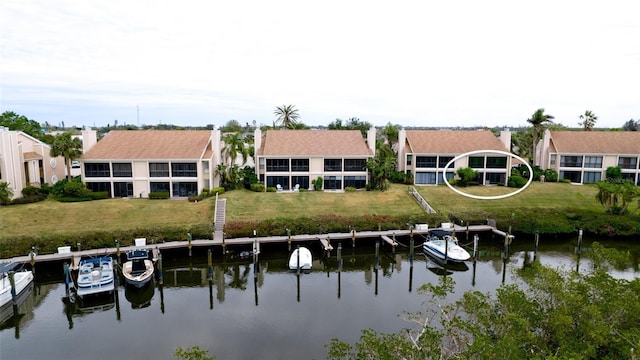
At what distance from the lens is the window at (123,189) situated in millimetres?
55469

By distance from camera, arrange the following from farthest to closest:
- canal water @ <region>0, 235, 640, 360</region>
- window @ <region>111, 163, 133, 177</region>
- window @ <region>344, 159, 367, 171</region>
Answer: window @ <region>344, 159, 367, 171</region> → window @ <region>111, 163, 133, 177</region> → canal water @ <region>0, 235, 640, 360</region>

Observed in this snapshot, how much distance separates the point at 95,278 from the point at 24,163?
2979 centimetres

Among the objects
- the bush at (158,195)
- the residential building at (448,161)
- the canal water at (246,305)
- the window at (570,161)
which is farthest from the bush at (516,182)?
the bush at (158,195)

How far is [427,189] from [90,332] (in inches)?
1721

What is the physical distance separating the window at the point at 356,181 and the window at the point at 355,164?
1.18m

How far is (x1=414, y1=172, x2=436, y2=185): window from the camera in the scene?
64.4 metres

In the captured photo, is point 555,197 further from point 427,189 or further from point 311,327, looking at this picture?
point 311,327

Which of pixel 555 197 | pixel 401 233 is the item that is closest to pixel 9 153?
pixel 401 233

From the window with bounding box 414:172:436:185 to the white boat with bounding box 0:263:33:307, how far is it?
47613mm

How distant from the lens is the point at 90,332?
27.5m

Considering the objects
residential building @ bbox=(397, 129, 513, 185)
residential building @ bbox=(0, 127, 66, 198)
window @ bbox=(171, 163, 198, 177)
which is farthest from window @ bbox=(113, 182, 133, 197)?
residential building @ bbox=(397, 129, 513, 185)

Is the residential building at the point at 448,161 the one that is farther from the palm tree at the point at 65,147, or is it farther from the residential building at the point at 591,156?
the palm tree at the point at 65,147

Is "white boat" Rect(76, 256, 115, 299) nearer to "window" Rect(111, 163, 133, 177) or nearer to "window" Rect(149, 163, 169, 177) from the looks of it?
"window" Rect(149, 163, 169, 177)

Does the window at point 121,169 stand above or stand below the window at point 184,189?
above
